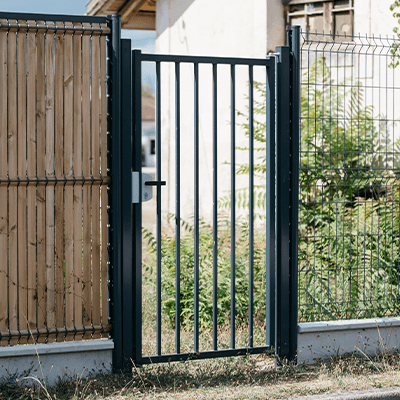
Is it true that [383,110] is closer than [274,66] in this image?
No

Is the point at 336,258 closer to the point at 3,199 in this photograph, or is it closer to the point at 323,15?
the point at 3,199

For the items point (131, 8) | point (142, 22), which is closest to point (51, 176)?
point (131, 8)

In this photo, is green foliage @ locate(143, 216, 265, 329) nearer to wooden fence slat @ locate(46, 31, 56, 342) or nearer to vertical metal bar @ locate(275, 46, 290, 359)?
vertical metal bar @ locate(275, 46, 290, 359)

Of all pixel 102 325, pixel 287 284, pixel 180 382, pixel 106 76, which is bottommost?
pixel 180 382

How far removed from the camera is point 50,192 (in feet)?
12.3

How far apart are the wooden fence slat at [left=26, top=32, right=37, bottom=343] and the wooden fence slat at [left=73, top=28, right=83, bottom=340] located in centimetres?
29

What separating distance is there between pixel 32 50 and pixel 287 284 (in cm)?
269

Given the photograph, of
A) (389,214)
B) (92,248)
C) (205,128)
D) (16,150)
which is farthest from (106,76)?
(205,128)

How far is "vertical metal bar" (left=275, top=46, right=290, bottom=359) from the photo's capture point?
406 centimetres

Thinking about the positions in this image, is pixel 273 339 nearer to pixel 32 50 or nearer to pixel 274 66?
pixel 274 66

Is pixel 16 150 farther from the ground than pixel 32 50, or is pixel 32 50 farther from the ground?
pixel 32 50

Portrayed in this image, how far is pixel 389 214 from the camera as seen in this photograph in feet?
16.6

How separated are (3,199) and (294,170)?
2.27 m

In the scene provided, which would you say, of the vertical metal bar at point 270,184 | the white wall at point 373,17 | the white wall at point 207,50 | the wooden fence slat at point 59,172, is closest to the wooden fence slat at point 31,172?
the wooden fence slat at point 59,172
